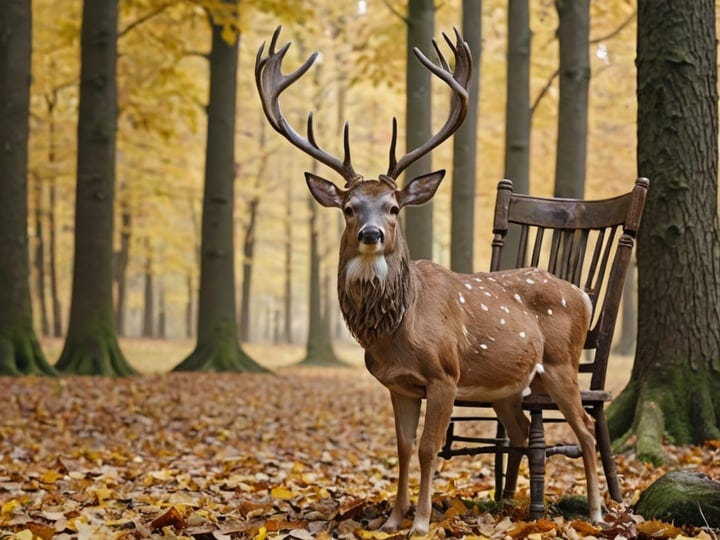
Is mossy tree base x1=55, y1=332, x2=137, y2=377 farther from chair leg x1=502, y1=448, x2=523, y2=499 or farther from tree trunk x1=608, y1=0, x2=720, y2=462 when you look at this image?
chair leg x1=502, y1=448, x2=523, y2=499

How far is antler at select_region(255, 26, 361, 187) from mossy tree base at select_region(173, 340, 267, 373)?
928 cm

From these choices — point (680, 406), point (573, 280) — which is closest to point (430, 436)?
point (573, 280)

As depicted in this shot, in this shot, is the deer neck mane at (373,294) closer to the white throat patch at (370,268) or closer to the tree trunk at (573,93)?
the white throat patch at (370,268)

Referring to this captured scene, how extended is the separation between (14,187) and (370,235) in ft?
26.4

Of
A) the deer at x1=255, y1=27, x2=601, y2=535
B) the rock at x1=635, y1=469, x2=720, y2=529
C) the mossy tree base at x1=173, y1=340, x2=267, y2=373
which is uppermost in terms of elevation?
the deer at x1=255, y1=27, x2=601, y2=535

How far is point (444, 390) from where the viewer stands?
3.70m

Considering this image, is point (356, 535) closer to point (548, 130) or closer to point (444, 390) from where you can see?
point (444, 390)

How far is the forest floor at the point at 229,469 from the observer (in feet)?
12.8

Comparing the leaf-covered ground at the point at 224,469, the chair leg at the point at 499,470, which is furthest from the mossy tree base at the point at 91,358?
the chair leg at the point at 499,470

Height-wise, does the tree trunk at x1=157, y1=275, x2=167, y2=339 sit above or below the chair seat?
below

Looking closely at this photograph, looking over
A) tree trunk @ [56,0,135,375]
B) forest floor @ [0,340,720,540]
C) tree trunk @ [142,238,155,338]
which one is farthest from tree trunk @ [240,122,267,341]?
forest floor @ [0,340,720,540]

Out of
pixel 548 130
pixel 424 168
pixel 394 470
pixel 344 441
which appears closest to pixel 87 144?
pixel 424 168

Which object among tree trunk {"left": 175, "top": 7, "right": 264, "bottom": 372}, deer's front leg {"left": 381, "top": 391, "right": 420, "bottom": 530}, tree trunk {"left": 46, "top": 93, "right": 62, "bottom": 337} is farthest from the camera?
tree trunk {"left": 46, "top": 93, "right": 62, "bottom": 337}

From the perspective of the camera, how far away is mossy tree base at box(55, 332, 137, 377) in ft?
36.1
